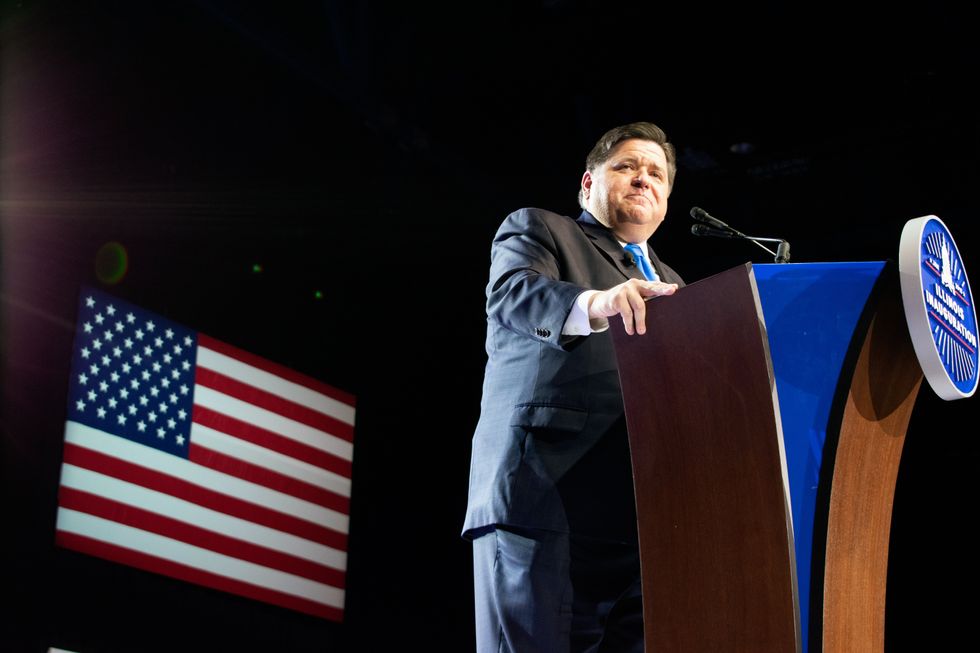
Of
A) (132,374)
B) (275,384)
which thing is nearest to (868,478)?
(132,374)

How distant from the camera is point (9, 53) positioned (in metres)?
3.63

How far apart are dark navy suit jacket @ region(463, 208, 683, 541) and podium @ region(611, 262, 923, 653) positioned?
25cm

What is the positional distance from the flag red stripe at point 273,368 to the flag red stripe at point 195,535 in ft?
2.53

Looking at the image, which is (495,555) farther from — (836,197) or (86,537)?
(836,197)

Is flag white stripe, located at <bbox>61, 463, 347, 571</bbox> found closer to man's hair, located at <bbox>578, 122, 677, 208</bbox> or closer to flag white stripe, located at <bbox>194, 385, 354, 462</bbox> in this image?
flag white stripe, located at <bbox>194, 385, 354, 462</bbox>

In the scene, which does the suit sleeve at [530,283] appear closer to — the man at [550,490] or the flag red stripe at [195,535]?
the man at [550,490]

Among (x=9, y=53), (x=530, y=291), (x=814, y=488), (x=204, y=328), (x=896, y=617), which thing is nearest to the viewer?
(x=814, y=488)

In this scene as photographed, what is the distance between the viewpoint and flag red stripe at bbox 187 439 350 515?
13.8 feet

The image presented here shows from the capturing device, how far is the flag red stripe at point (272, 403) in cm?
434

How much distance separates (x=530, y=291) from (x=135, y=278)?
2910 millimetres

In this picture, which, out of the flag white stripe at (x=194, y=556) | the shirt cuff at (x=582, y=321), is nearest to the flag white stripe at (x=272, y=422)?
the flag white stripe at (x=194, y=556)

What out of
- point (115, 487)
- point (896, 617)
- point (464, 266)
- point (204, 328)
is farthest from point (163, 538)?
point (896, 617)

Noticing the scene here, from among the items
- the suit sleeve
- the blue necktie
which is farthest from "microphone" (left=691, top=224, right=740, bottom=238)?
the suit sleeve

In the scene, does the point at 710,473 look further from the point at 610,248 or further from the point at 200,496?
the point at 200,496
